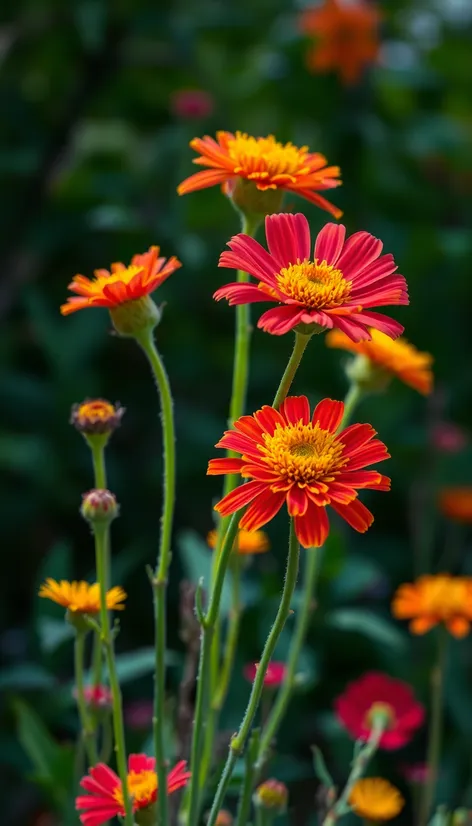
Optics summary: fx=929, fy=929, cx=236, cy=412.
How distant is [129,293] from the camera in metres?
0.48

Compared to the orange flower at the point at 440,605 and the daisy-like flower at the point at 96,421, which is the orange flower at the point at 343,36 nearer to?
the orange flower at the point at 440,605

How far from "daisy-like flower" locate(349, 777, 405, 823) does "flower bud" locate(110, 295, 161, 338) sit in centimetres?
37

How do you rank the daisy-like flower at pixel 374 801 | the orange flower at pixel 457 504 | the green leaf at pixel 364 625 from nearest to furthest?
the daisy-like flower at pixel 374 801, the green leaf at pixel 364 625, the orange flower at pixel 457 504

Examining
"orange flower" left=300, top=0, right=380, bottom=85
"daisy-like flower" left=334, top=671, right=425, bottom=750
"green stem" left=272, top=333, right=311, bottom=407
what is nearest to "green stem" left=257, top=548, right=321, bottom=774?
"daisy-like flower" left=334, top=671, right=425, bottom=750

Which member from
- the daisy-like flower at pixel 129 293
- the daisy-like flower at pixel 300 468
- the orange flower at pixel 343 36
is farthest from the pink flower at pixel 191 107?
the daisy-like flower at pixel 300 468

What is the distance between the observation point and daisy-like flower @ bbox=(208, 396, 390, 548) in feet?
1.32

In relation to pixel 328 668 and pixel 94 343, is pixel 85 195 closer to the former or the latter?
pixel 94 343

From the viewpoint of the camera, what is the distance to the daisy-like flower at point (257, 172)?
19.9 inches

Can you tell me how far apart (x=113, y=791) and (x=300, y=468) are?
Answer: 0.70ft

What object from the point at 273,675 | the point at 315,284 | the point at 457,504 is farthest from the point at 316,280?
the point at 457,504

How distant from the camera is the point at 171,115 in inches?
70.2

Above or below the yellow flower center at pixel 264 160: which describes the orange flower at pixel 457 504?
below

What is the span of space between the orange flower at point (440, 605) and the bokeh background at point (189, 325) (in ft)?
0.47

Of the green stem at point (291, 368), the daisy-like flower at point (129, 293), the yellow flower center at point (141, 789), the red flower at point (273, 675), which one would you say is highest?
the daisy-like flower at point (129, 293)
